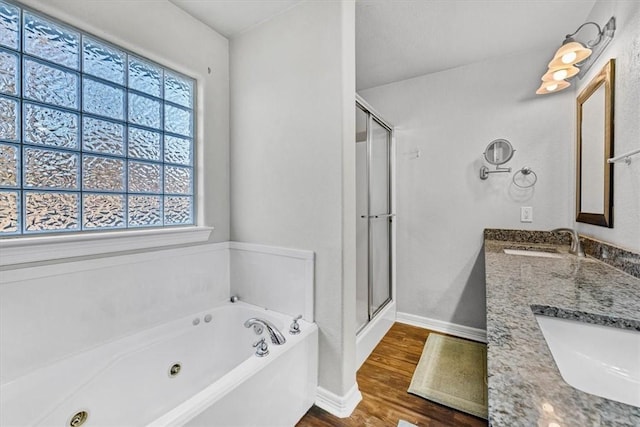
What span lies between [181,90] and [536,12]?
8.09 feet

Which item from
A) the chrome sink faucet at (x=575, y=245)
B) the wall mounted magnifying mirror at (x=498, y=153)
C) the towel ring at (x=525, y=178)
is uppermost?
the wall mounted magnifying mirror at (x=498, y=153)

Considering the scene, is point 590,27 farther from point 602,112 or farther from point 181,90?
point 181,90

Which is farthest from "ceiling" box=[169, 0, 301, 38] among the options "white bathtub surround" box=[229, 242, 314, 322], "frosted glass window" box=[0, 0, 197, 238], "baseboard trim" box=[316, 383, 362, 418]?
"baseboard trim" box=[316, 383, 362, 418]

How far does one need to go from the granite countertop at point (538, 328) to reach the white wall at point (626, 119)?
0.70 ft

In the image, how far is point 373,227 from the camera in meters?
2.37

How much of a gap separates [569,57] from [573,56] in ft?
0.06

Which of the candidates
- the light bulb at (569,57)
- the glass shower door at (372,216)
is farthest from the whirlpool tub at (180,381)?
the light bulb at (569,57)

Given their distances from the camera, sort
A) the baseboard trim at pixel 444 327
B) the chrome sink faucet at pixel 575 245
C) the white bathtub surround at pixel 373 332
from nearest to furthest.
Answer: the chrome sink faucet at pixel 575 245, the white bathtub surround at pixel 373 332, the baseboard trim at pixel 444 327

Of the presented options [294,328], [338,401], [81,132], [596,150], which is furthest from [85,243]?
[596,150]

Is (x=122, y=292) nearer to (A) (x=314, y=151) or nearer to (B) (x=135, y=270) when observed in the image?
(B) (x=135, y=270)

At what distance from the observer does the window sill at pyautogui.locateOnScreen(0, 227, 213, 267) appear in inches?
47.8

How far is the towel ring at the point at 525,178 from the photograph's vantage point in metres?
2.23

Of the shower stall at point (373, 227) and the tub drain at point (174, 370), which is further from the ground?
the shower stall at point (373, 227)

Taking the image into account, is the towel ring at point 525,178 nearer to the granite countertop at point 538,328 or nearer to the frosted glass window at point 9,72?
the granite countertop at point 538,328
